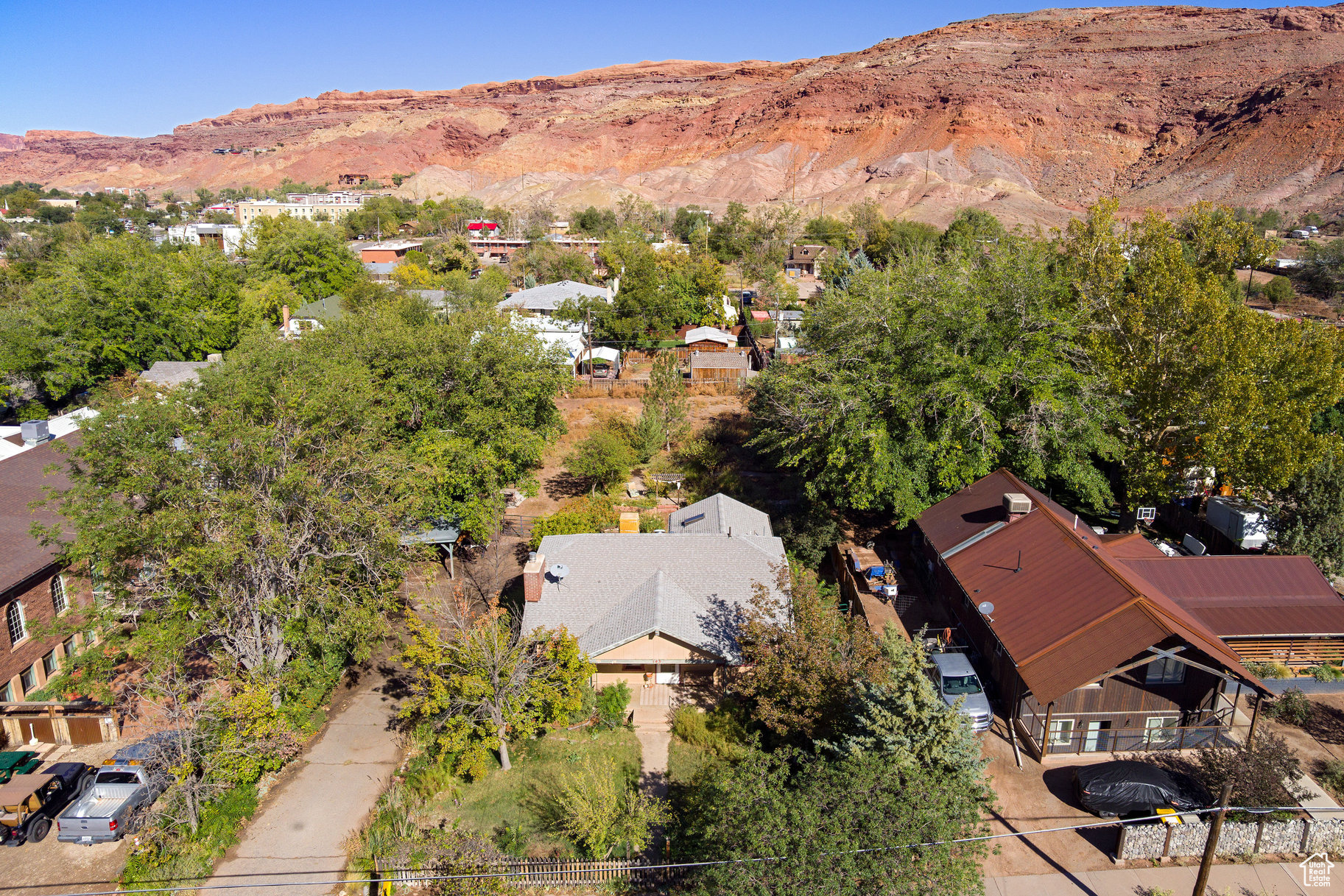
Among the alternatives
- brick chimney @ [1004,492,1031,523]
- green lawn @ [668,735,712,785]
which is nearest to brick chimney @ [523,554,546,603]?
green lawn @ [668,735,712,785]

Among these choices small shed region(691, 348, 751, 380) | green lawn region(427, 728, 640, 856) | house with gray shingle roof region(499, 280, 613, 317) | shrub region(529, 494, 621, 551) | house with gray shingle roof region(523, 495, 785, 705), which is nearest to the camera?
green lawn region(427, 728, 640, 856)

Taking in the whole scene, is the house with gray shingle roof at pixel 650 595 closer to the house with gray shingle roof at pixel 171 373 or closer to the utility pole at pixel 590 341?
the utility pole at pixel 590 341

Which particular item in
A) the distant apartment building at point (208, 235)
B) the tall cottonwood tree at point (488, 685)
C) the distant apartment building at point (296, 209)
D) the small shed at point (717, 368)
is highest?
the distant apartment building at point (296, 209)

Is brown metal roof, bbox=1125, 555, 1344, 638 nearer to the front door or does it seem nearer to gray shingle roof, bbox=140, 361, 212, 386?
the front door

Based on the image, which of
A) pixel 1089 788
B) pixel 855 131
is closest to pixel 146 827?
pixel 1089 788

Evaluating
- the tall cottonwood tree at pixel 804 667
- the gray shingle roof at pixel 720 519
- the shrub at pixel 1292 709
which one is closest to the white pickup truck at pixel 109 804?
the tall cottonwood tree at pixel 804 667

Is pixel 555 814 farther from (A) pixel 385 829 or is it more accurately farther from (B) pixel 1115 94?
(B) pixel 1115 94
